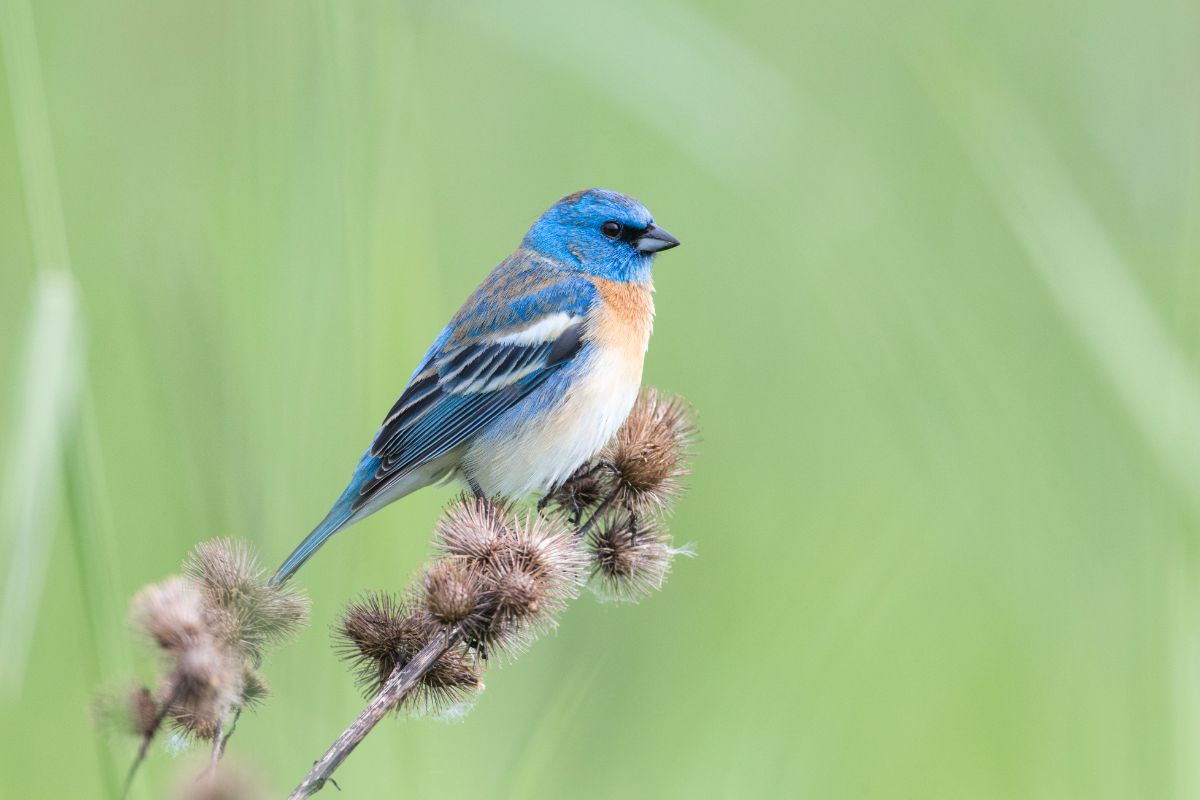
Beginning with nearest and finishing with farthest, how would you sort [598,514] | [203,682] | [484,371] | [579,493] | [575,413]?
[203,682] < [598,514] < [579,493] < [575,413] < [484,371]

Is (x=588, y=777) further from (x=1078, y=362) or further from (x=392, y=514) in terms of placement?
(x=1078, y=362)

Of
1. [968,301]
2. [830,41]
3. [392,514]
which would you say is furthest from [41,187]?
[830,41]

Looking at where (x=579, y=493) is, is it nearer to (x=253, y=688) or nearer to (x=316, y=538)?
(x=316, y=538)

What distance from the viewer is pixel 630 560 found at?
3.44m

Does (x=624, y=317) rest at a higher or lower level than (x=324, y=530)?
higher

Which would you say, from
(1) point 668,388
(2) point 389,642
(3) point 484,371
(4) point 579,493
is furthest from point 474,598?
(1) point 668,388

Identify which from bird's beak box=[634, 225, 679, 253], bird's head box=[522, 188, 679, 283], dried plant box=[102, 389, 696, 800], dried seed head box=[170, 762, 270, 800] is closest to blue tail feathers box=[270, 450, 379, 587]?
dried plant box=[102, 389, 696, 800]

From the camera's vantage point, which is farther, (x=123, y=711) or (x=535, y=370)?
(x=535, y=370)

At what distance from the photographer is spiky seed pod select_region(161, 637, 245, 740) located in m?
1.88

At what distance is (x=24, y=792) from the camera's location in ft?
12.0

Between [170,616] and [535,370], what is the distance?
2.54m

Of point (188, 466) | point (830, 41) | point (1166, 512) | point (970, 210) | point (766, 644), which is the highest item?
point (830, 41)

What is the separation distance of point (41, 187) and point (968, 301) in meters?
3.88

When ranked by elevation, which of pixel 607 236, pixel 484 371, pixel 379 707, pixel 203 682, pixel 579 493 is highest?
pixel 607 236
